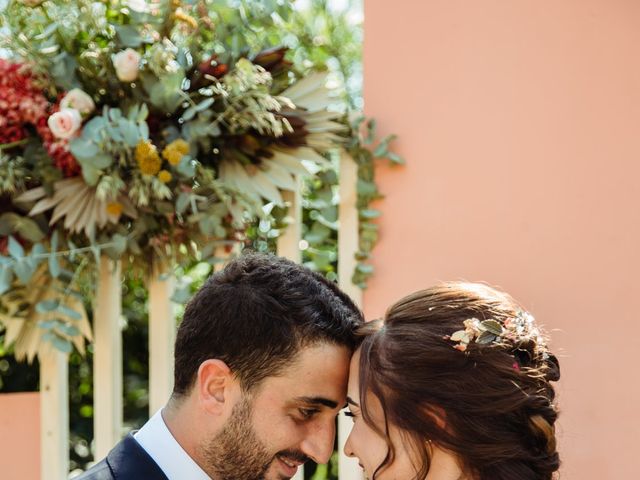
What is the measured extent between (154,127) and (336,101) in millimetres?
520

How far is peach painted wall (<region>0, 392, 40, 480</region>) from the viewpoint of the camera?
3043mm

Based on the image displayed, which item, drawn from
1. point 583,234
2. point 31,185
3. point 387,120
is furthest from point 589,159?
point 31,185

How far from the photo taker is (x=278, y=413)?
7.63ft

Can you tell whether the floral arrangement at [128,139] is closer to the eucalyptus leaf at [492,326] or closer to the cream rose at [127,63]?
the cream rose at [127,63]

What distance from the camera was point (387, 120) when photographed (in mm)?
2986

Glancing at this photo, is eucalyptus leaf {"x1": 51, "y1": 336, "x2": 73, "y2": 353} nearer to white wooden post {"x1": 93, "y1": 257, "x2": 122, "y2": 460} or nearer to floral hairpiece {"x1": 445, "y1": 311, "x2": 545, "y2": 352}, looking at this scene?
white wooden post {"x1": 93, "y1": 257, "x2": 122, "y2": 460}

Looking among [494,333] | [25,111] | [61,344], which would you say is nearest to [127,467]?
[61,344]

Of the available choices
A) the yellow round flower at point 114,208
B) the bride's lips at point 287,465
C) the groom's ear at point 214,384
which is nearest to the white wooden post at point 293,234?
the yellow round flower at point 114,208

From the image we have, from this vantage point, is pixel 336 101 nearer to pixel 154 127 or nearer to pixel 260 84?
pixel 260 84

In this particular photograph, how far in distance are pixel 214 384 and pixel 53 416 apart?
0.87 meters

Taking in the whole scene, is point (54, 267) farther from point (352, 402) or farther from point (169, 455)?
point (352, 402)

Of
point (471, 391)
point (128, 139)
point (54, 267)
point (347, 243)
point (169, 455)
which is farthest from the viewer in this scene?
point (347, 243)

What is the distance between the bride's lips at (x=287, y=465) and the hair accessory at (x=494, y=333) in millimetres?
532

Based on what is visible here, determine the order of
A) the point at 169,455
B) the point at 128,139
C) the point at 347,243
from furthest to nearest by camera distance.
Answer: the point at 347,243 → the point at 128,139 → the point at 169,455
